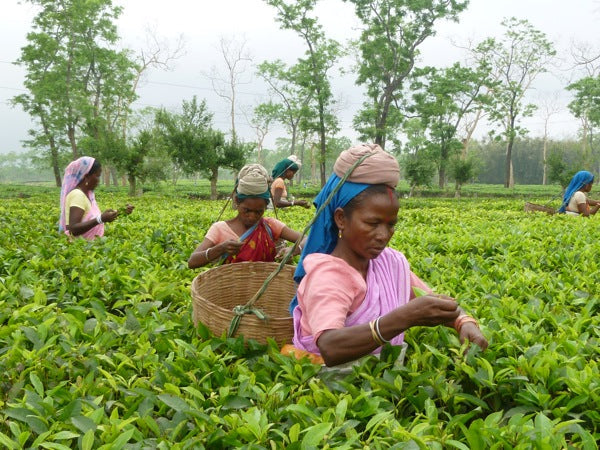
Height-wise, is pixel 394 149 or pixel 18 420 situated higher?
pixel 394 149

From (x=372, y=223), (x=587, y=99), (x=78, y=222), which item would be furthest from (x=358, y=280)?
(x=587, y=99)

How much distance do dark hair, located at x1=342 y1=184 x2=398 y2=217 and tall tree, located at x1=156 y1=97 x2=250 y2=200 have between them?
20593 millimetres

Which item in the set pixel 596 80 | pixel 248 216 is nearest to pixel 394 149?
pixel 596 80

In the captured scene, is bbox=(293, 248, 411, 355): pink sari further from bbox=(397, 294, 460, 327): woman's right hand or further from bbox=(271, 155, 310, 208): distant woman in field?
bbox=(271, 155, 310, 208): distant woman in field

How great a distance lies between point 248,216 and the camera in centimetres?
306

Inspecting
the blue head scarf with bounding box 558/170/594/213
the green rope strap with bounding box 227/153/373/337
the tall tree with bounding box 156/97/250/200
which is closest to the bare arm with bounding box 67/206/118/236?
the green rope strap with bounding box 227/153/373/337

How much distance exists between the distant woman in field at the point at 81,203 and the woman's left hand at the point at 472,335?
11.3ft

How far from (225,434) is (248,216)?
72.7 inches

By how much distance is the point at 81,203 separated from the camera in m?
4.45

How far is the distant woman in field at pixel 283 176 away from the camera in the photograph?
6.40m

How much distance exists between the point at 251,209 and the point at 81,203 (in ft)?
7.55

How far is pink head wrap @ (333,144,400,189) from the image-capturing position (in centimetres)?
176

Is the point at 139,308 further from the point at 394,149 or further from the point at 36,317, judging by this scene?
the point at 394,149

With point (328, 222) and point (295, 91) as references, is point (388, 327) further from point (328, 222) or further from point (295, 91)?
point (295, 91)
